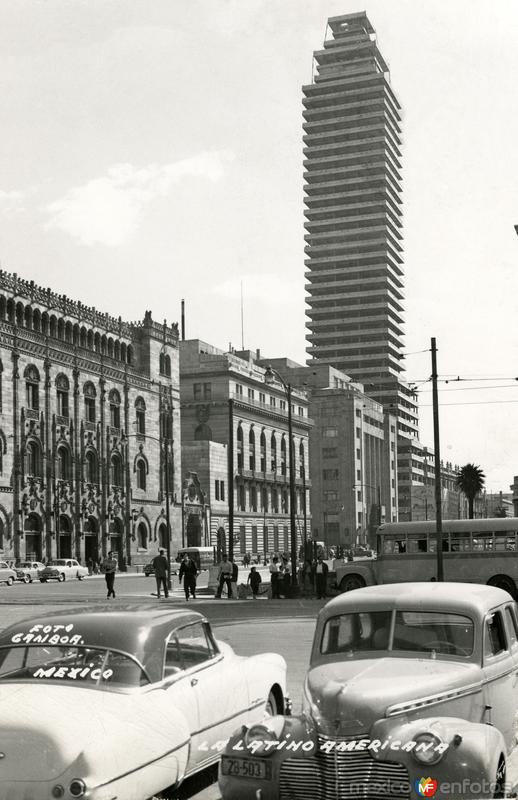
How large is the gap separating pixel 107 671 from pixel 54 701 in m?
0.61

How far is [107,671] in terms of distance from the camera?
7.36 m

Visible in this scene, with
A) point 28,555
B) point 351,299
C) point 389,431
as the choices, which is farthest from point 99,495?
point 351,299

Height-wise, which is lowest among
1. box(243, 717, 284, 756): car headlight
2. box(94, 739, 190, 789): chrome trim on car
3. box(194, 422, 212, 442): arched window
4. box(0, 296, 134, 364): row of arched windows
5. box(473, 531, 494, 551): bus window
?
box(94, 739, 190, 789): chrome trim on car

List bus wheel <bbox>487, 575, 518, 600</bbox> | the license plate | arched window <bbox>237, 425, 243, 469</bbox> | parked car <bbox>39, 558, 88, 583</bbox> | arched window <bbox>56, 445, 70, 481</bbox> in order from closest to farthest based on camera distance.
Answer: the license plate → bus wheel <bbox>487, 575, 518, 600</bbox> → parked car <bbox>39, 558, 88, 583</bbox> → arched window <bbox>56, 445, 70, 481</bbox> → arched window <bbox>237, 425, 243, 469</bbox>

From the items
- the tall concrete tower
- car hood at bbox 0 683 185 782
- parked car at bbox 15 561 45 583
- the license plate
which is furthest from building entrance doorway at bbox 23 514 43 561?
the tall concrete tower

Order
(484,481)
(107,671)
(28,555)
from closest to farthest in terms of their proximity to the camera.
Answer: (107,671) → (28,555) → (484,481)

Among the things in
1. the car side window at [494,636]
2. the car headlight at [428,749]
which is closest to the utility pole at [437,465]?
the car side window at [494,636]

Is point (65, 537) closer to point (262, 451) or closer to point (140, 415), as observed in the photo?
point (140, 415)

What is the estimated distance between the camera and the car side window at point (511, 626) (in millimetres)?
8562

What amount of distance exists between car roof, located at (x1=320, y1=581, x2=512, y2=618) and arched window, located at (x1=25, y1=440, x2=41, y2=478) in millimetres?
63712

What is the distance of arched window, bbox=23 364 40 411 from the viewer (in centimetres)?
7112

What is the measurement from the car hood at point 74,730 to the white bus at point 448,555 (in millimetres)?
25349

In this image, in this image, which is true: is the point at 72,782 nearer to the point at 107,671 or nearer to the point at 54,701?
the point at 54,701

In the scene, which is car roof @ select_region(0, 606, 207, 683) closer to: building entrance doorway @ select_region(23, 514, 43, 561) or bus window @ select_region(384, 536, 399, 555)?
bus window @ select_region(384, 536, 399, 555)
